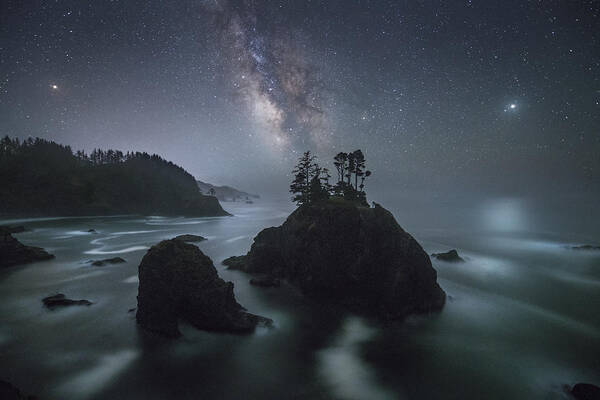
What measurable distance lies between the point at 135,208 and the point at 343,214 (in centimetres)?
12048

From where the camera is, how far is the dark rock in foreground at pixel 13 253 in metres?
33.1

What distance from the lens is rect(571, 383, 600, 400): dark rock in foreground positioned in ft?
44.3

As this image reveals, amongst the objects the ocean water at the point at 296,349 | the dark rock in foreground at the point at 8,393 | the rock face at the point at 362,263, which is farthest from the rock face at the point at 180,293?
the rock face at the point at 362,263

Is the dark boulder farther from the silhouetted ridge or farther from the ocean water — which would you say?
the silhouetted ridge

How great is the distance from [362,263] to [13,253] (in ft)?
151

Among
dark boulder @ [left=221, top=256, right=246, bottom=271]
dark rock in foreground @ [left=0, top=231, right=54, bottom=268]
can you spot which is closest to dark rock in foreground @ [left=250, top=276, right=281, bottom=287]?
dark boulder @ [left=221, top=256, right=246, bottom=271]

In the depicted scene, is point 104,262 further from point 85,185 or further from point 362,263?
point 85,185

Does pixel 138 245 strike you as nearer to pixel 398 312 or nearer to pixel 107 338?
pixel 107 338

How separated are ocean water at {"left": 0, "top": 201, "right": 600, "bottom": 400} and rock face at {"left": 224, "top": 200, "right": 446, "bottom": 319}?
1.76 meters

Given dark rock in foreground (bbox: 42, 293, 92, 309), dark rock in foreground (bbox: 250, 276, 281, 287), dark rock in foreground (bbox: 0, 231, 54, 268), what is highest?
dark rock in foreground (bbox: 0, 231, 54, 268)

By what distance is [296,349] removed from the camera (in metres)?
Result: 17.8

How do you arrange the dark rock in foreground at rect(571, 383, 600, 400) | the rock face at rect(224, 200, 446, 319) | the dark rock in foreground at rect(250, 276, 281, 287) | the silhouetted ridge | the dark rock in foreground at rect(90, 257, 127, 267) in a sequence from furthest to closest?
the silhouetted ridge, the dark rock in foreground at rect(90, 257, 127, 267), the dark rock in foreground at rect(250, 276, 281, 287), the rock face at rect(224, 200, 446, 319), the dark rock in foreground at rect(571, 383, 600, 400)

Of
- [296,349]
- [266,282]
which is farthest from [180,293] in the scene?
[266,282]

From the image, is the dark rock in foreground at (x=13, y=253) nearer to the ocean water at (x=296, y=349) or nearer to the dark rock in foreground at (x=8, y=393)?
the ocean water at (x=296, y=349)
